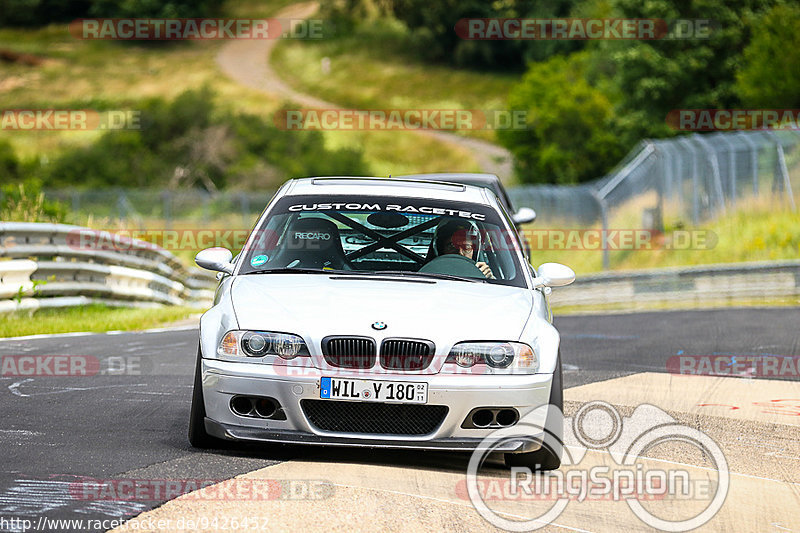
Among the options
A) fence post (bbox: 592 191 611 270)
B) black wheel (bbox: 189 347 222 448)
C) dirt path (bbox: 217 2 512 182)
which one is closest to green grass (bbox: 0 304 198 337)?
black wheel (bbox: 189 347 222 448)

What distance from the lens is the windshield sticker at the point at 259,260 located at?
742cm

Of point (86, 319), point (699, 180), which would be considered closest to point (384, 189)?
point (86, 319)

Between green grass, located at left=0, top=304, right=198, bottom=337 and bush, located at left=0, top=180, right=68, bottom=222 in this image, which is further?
bush, located at left=0, top=180, right=68, bottom=222

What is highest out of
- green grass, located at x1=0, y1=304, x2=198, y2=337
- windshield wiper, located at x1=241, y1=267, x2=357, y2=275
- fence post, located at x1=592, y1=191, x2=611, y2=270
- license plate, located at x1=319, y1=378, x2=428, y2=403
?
windshield wiper, located at x1=241, y1=267, x2=357, y2=275

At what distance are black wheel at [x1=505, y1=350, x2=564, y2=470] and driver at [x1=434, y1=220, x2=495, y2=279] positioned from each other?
146cm

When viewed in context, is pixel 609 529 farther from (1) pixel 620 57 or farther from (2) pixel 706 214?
(1) pixel 620 57

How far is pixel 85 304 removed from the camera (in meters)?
16.2

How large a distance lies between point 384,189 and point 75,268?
28.1ft

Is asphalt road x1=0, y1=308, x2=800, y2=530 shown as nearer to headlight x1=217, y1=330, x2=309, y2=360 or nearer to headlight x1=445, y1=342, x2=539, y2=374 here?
headlight x1=217, y1=330, x2=309, y2=360

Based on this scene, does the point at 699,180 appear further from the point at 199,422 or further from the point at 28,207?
the point at 199,422

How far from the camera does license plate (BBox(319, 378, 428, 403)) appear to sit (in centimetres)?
618

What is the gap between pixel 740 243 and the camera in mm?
28016

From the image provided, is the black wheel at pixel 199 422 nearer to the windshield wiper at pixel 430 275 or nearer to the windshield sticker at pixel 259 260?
the windshield sticker at pixel 259 260

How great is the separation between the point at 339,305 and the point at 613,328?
10.6 metres
